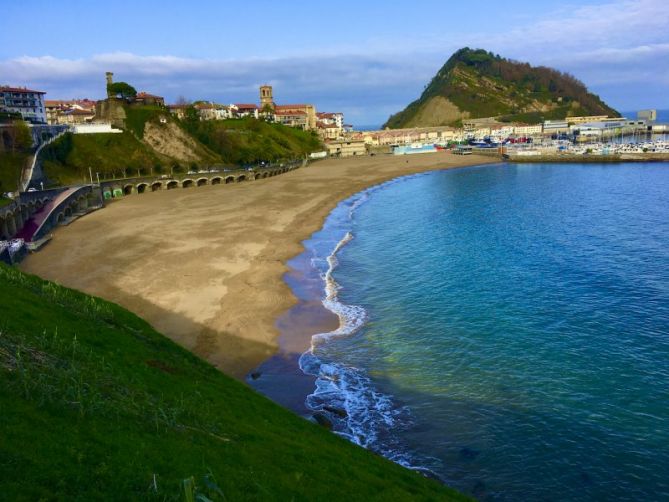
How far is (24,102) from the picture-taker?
13275 centimetres

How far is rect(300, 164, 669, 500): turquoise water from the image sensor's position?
21219mm

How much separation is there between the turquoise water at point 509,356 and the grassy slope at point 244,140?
99.7m

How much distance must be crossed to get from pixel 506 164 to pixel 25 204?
147 meters

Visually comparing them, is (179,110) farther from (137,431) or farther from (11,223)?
(137,431)

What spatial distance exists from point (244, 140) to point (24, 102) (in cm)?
6490

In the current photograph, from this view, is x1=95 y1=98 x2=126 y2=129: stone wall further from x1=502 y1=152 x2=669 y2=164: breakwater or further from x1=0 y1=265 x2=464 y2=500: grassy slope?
x1=502 y1=152 x2=669 y2=164: breakwater

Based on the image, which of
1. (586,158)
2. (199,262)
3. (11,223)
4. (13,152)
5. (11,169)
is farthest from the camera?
(586,158)

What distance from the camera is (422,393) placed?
26.7 m

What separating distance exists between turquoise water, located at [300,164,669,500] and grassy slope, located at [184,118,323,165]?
99718mm

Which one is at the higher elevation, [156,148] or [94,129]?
[94,129]

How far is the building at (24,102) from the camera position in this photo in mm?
127481

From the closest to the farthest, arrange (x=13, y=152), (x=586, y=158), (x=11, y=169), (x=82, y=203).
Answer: (x=11, y=169) → (x=82, y=203) → (x=13, y=152) → (x=586, y=158)

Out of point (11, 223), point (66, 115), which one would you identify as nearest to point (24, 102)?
point (66, 115)

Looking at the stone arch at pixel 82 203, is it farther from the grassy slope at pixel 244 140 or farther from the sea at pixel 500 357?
the grassy slope at pixel 244 140
